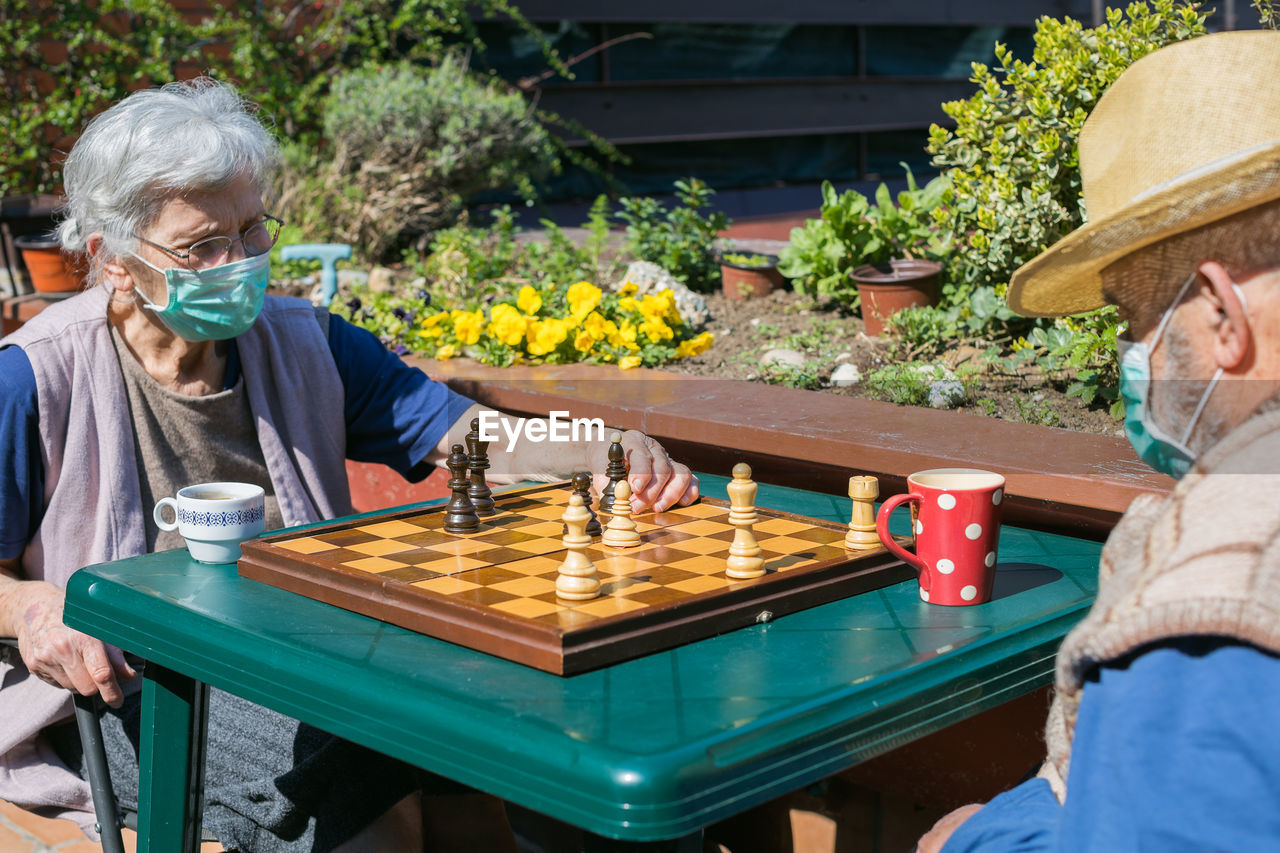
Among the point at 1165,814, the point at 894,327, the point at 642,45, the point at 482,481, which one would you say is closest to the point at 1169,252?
the point at 1165,814

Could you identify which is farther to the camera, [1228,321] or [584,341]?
[584,341]

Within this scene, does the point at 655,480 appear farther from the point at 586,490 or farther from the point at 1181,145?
the point at 1181,145

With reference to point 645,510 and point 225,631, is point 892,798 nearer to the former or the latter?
point 645,510

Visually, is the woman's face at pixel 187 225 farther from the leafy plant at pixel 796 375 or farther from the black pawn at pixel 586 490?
the leafy plant at pixel 796 375

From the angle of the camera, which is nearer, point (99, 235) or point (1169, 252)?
point (1169, 252)

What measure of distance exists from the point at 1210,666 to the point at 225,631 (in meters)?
1.31

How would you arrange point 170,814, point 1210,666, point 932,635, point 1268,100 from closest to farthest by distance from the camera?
point 1210,666 < point 1268,100 < point 932,635 < point 170,814

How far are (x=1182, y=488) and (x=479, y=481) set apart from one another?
4.48 feet

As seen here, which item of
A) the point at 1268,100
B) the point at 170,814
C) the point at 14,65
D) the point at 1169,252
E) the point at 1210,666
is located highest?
the point at 14,65

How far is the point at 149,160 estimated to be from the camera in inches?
107

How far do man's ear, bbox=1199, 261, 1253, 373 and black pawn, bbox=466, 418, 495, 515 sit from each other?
4.28ft

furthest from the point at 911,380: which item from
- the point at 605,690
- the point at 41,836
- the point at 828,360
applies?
the point at 41,836

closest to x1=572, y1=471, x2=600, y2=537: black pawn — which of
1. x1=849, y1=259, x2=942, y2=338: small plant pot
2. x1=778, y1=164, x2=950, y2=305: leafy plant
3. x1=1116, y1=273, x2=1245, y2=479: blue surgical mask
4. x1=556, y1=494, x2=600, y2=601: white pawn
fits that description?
x1=556, y1=494, x2=600, y2=601: white pawn

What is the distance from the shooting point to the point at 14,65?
7.57 meters
